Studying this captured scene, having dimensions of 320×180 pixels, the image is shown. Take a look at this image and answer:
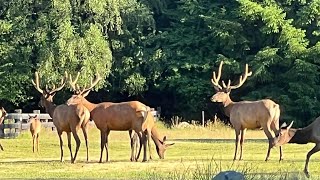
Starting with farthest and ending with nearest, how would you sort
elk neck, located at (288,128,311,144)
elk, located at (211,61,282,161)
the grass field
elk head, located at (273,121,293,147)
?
elk, located at (211,61,282,161) → elk head, located at (273,121,293,147) → elk neck, located at (288,128,311,144) → the grass field

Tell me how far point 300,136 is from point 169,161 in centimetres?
384

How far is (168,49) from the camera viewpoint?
158ft

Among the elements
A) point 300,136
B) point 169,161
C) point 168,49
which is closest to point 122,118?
point 169,161

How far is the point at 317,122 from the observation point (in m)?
19.6

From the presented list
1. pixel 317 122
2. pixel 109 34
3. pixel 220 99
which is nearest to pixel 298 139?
pixel 317 122

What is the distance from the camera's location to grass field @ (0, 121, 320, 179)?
17.6m

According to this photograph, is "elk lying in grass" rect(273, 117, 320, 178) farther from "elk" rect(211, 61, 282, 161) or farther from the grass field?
"elk" rect(211, 61, 282, 161)

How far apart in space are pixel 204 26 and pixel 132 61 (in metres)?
5.38

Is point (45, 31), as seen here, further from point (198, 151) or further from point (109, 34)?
point (198, 151)

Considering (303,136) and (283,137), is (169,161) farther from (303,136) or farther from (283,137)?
(303,136)

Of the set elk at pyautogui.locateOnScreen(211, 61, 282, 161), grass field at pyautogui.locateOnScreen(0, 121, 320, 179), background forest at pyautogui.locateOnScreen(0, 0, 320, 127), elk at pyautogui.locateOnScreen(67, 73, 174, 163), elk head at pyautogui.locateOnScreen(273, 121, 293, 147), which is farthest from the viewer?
background forest at pyautogui.locateOnScreen(0, 0, 320, 127)

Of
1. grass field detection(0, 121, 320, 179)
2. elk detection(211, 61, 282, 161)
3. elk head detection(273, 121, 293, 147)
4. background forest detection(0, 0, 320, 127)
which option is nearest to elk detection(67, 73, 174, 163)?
grass field detection(0, 121, 320, 179)

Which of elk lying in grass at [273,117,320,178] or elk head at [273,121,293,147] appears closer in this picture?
elk lying in grass at [273,117,320,178]

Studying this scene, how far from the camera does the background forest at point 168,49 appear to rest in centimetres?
4388
